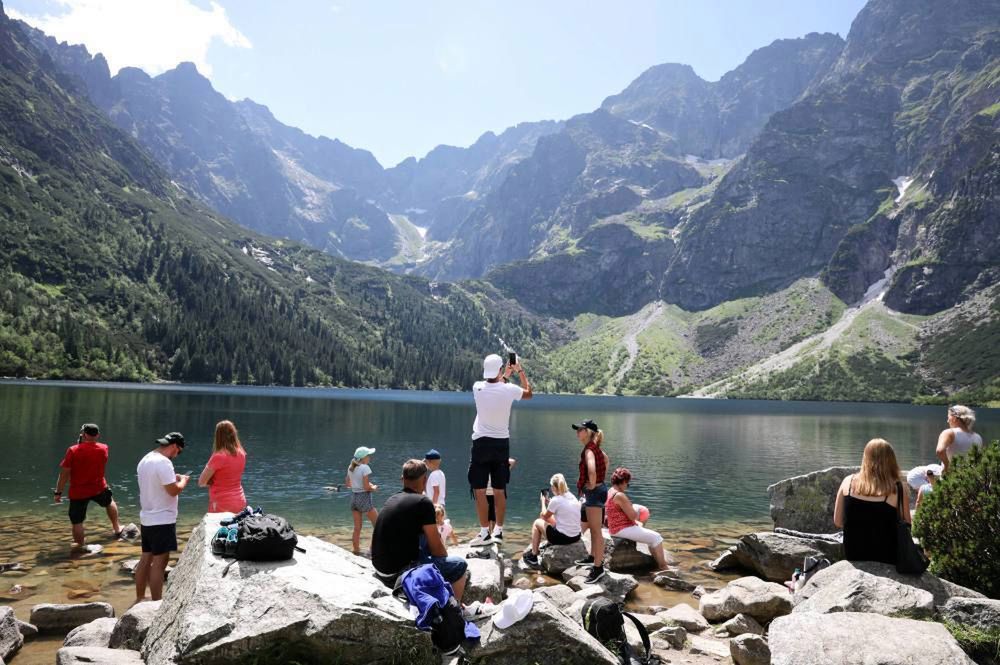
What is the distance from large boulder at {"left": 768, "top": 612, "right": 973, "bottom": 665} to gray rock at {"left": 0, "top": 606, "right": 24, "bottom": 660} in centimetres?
1196

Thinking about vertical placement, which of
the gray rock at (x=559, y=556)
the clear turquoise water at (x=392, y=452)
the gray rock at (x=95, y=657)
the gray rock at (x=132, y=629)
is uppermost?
the gray rock at (x=95, y=657)

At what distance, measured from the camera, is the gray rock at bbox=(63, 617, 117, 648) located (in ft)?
31.7

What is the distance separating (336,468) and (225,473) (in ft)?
107

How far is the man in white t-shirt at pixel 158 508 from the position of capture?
11969 mm

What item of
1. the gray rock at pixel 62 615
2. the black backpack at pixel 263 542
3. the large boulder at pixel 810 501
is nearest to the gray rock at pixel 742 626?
the black backpack at pixel 263 542

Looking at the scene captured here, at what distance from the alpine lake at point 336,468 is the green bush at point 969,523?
6.42 metres

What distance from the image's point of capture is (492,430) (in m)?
13.6

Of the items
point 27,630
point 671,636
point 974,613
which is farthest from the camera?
point 27,630

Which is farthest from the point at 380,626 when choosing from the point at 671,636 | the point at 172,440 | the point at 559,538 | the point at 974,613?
the point at 559,538

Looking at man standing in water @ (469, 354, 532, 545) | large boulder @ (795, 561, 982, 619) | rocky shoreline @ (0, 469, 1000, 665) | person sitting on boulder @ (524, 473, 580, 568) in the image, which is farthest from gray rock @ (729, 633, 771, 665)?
person sitting on boulder @ (524, 473, 580, 568)

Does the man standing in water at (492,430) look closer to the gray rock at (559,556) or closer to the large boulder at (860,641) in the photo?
the gray rock at (559,556)

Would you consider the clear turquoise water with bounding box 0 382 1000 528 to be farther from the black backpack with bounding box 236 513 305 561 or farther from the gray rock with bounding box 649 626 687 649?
the black backpack with bounding box 236 513 305 561

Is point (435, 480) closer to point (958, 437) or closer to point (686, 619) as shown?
point (686, 619)

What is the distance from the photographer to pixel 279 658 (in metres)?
6.96
